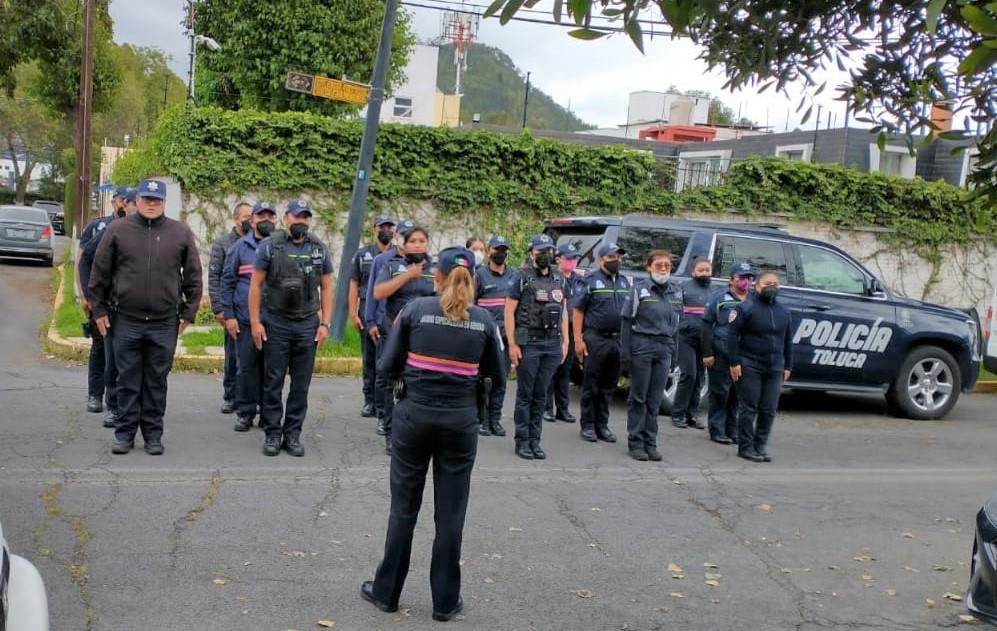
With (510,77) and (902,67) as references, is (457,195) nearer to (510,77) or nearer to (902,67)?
(902,67)

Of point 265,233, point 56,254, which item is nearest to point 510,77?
point 56,254

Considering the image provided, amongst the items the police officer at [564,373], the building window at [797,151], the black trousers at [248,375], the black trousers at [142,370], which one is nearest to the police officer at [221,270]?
the black trousers at [248,375]

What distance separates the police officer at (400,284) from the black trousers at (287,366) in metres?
0.65

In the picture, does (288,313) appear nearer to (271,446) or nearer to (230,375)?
(271,446)

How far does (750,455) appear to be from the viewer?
8.90 m

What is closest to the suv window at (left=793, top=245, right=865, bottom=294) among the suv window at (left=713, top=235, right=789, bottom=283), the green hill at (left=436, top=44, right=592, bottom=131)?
the suv window at (left=713, top=235, right=789, bottom=283)

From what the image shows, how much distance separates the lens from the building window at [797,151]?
90.5 ft

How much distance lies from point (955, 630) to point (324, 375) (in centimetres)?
823

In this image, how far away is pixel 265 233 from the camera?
342 inches

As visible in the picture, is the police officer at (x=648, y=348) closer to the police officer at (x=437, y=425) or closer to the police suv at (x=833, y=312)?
the police suv at (x=833, y=312)

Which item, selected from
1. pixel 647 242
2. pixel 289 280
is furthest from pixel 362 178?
pixel 289 280

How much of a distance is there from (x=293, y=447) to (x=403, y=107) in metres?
49.8

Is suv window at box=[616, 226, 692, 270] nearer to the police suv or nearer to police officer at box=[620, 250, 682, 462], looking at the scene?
the police suv

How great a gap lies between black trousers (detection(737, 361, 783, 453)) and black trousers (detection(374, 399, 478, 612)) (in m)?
4.54
